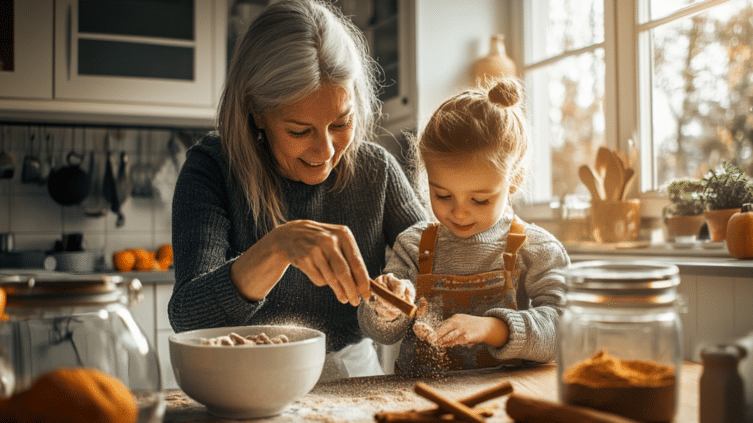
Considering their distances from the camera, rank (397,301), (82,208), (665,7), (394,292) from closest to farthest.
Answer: (397,301) < (394,292) < (665,7) < (82,208)

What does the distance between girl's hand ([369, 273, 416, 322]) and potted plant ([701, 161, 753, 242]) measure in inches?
39.2

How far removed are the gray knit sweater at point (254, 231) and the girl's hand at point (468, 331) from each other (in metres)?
0.34

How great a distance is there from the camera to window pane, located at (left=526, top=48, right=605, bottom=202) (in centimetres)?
234

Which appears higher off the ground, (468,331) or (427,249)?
(427,249)

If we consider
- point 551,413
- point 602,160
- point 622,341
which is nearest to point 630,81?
point 602,160

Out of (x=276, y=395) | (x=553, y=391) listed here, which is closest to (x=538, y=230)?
(x=553, y=391)

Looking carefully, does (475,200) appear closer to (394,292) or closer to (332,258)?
(394,292)

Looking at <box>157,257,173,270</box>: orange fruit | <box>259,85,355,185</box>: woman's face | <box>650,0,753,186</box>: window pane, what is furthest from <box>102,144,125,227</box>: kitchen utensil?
<box>650,0,753,186</box>: window pane

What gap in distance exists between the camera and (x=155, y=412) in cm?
59

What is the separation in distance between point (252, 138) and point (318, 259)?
55 centimetres

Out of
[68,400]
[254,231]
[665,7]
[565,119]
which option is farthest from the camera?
[565,119]

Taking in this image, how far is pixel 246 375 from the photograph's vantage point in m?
0.70

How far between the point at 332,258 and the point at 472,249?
440 millimetres

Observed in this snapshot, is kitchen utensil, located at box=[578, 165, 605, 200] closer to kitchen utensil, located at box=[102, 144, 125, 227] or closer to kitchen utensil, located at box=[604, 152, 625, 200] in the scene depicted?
kitchen utensil, located at box=[604, 152, 625, 200]
